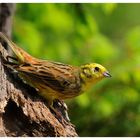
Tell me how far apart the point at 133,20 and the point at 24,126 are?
26.8 ft

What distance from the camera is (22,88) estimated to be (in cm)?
596

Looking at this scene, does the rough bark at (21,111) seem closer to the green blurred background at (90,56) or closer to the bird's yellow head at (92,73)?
the bird's yellow head at (92,73)

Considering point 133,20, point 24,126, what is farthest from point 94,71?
point 133,20

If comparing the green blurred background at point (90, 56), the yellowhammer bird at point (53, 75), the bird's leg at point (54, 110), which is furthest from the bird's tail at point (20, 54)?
the green blurred background at point (90, 56)

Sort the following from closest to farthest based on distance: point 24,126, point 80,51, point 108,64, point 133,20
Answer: point 24,126 < point 108,64 < point 80,51 < point 133,20

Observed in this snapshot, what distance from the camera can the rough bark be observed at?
19.0 ft

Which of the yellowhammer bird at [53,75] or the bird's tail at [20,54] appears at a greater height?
the bird's tail at [20,54]

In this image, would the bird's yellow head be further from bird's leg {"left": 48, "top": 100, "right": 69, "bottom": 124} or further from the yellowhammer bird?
bird's leg {"left": 48, "top": 100, "right": 69, "bottom": 124}

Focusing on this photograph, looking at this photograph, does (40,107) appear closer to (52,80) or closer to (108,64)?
(52,80)

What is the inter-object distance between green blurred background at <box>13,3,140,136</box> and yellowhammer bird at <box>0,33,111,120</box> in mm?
2438

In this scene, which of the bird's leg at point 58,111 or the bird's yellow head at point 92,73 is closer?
the bird's leg at point 58,111

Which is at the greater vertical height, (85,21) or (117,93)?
(85,21)

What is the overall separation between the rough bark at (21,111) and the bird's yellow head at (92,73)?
0.44 metres

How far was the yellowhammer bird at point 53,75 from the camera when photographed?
19.7 ft
